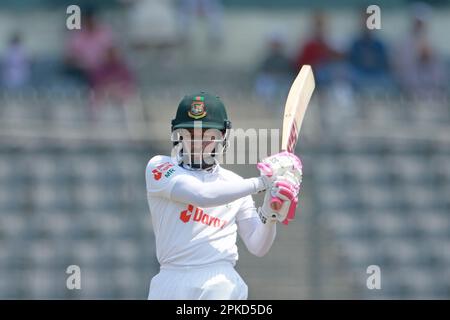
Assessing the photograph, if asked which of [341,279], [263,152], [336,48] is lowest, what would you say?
[341,279]

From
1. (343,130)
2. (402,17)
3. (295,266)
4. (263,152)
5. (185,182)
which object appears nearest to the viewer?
(185,182)

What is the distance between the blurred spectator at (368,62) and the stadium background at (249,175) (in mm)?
189

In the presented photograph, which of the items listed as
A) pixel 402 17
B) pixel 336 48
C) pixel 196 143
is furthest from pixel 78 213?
pixel 196 143

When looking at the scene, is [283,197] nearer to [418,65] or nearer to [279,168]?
[279,168]

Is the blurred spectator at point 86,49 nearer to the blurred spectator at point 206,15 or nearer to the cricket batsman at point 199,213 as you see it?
the blurred spectator at point 206,15

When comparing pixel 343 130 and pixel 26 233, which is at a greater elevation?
pixel 343 130

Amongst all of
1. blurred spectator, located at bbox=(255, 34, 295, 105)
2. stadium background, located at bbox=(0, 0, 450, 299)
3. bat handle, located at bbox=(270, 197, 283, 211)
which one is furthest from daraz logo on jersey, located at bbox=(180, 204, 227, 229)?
blurred spectator, located at bbox=(255, 34, 295, 105)

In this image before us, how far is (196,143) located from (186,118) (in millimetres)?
109

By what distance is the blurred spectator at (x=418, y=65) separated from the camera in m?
10.9

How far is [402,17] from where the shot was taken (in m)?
12.1

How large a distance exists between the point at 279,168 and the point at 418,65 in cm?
648

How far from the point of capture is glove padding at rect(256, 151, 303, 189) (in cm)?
471

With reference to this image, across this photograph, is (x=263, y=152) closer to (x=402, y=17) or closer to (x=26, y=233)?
(x=26, y=233)

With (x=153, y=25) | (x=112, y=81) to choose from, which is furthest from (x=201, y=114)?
(x=153, y=25)
